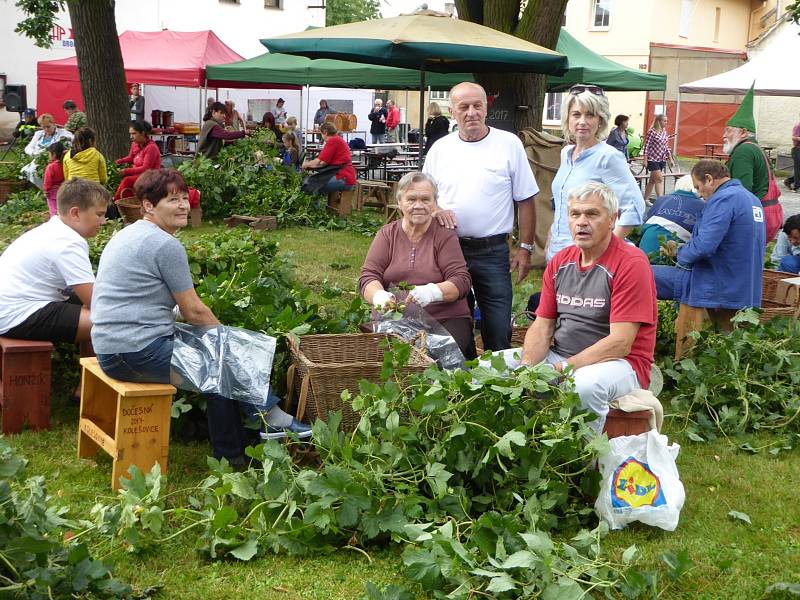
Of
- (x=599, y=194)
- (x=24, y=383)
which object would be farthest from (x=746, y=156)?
(x=24, y=383)

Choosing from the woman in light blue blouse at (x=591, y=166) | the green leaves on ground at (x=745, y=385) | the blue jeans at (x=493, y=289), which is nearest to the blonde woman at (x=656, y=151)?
the green leaves on ground at (x=745, y=385)

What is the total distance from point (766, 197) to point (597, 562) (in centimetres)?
618

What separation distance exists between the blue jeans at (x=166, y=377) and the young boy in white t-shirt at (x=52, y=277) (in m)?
0.78

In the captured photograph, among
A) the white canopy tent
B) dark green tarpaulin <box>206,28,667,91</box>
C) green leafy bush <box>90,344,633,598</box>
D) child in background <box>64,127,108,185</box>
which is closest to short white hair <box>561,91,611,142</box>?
green leafy bush <box>90,344,633,598</box>

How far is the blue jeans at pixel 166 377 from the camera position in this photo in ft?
14.1

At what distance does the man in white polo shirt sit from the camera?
207 inches

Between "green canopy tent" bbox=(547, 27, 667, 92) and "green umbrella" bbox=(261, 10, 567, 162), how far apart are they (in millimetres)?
5958

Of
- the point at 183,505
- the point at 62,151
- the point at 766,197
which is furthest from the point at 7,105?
the point at 183,505

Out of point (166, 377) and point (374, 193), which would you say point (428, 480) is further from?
point (374, 193)

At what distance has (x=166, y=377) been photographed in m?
4.36

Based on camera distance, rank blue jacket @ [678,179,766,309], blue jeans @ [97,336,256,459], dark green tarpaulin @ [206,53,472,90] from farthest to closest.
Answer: dark green tarpaulin @ [206,53,472,90] < blue jacket @ [678,179,766,309] < blue jeans @ [97,336,256,459]

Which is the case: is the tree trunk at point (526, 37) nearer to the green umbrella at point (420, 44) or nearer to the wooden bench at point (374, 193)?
the green umbrella at point (420, 44)

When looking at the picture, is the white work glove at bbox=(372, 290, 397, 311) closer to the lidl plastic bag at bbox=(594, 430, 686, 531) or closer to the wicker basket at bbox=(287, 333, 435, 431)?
the wicker basket at bbox=(287, 333, 435, 431)

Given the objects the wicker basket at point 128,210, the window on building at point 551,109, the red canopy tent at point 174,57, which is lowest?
the wicker basket at point 128,210
